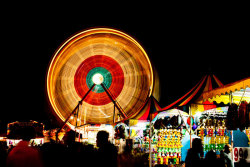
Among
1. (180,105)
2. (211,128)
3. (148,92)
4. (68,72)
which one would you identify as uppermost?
(68,72)

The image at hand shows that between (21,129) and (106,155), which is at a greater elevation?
(21,129)

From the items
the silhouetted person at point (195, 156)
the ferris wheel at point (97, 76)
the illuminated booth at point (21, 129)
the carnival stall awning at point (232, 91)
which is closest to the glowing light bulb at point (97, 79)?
the ferris wheel at point (97, 76)

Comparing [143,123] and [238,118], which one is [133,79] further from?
[238,118]

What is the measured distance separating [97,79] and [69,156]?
15.1 metres

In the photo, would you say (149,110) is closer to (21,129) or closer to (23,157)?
(21,129)

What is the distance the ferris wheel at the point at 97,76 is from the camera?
1864 cm

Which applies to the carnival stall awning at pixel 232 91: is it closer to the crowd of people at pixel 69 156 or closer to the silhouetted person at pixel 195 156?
the silhouetted person at pixel 195 156

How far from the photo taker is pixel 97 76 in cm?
1898

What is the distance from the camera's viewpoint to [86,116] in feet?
62.6

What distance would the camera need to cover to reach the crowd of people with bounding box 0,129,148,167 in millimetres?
3535

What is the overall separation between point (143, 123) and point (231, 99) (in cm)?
540

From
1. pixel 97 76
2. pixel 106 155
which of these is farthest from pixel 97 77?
pixel 106 155

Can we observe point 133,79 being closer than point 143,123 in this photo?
No

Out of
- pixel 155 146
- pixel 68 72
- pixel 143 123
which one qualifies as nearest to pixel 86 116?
pixel 68 72
